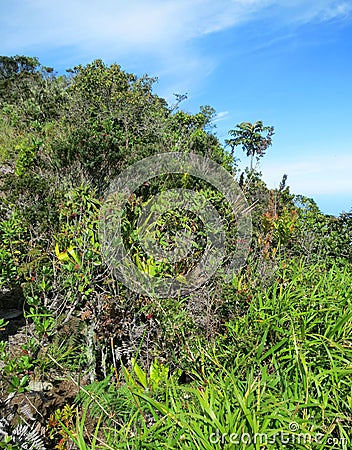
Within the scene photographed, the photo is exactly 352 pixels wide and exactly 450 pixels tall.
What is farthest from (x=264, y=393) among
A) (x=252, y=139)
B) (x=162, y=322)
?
(x=252, y=139)

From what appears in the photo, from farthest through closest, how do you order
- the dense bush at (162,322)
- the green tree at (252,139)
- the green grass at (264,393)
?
the green tree at (252,139) < the dense bush at (162,322) < the green grass at (264,393)

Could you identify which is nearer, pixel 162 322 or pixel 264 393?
pixel 264 393

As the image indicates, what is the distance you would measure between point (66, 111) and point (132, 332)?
664cm

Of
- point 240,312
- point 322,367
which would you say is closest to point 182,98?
point 240,312

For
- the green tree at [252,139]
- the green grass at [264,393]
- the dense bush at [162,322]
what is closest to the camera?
the green grass at [264,393]

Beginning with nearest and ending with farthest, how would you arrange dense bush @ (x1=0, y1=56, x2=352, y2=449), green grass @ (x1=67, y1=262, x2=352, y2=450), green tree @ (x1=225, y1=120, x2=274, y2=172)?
green grass @ (x1=67, y1=262, x2=352, y2=450) < dense bush @ (x1=0, y1=56, x2=352, y2=449) < green tree @ (x1=225, y1=120, x2=274, y2=172)

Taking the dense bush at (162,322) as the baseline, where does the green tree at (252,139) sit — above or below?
above

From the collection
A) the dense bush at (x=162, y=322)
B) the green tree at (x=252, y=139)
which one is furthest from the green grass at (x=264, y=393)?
the green tree at (x=252, y=139)

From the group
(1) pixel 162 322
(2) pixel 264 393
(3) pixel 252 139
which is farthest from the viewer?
(3) pixel 252 139

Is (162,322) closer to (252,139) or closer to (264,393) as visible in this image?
(264,393)

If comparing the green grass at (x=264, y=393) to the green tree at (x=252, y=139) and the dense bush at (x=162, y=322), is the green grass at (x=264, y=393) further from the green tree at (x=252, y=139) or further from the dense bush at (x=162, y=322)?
the green tree at (x=252, y=139)

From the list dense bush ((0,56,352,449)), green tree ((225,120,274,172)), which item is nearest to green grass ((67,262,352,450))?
dense bush ((0,56,352,449))

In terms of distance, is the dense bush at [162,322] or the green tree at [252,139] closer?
the dense bush at [162,322]

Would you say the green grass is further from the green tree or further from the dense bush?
the green tree
